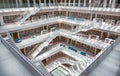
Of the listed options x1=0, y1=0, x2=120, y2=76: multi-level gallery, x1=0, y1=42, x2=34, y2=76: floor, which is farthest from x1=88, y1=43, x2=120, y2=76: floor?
x1=0, y1=0, x2=120, y2=76: multi-level gallery

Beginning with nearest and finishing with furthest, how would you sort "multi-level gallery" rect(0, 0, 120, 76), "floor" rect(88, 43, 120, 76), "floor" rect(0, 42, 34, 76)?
1. "floor" rect(0, 42, 34, 76)
2. "floor" rect(88, 43, 120, 76)
3. "multi-level gallery" rect(0, 0, 120, 76)

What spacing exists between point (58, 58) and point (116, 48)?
594 inches

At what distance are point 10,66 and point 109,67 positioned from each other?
3277 mm

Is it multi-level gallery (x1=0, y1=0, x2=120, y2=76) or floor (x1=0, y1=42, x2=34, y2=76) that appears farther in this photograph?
multi-level gallery (x1=0, y1=0, x2=120, y2=76)

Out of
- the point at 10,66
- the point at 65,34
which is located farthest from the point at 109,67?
the point at 65,34

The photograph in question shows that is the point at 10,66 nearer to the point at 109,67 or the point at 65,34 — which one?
the point at 109,67

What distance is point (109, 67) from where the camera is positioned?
325 centimetres

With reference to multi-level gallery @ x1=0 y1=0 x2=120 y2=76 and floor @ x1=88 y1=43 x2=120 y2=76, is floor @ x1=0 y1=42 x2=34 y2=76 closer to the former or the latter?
floor @ x1=88 y1=43 x2=120 y2=76

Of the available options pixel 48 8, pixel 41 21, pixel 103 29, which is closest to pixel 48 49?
pixel 41 21

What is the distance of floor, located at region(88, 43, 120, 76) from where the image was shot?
9.77 feet

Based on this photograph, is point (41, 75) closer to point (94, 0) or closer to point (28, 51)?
point (28, 51)

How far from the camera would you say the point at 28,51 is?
16953 mm

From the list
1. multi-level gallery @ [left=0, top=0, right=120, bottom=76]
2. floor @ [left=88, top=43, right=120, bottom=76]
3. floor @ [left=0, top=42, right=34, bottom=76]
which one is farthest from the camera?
multi-level gallery @ [left=0, top=0, right=120, bottom=76]

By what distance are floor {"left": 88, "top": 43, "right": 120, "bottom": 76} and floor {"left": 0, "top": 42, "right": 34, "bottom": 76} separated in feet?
6.81
